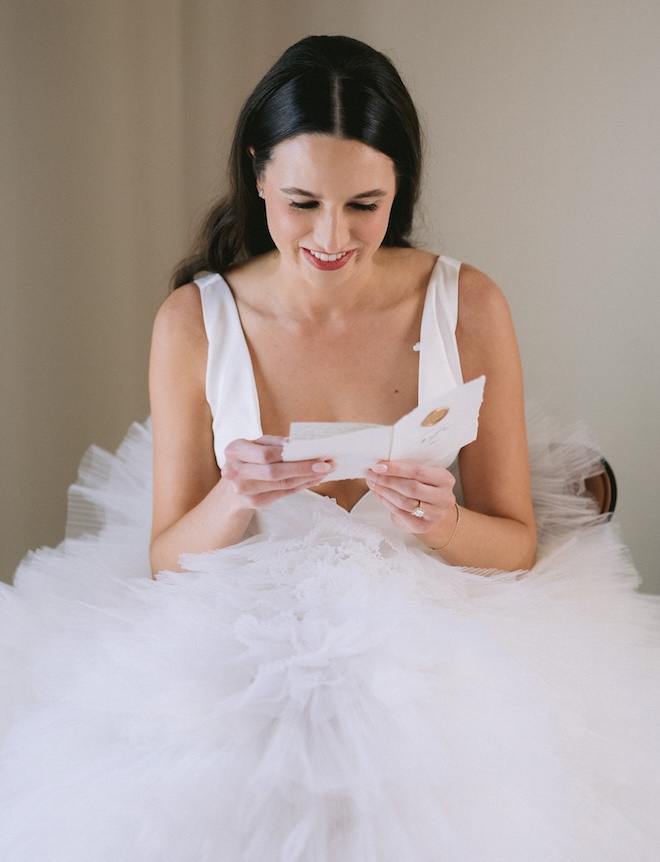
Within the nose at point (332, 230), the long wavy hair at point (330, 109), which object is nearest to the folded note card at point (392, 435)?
Result: the nose at point (332, 230)

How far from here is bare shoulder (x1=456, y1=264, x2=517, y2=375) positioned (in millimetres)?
1460

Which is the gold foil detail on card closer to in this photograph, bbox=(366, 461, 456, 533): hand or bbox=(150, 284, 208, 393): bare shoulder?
bbox=(366, 461, 456, 533): hand

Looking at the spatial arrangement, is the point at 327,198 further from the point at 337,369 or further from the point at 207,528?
the point at 207,528

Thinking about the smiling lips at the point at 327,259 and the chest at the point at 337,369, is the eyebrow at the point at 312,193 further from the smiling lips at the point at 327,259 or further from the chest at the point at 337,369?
the chest at the point at 337,369

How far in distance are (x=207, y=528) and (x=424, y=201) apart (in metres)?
1.12

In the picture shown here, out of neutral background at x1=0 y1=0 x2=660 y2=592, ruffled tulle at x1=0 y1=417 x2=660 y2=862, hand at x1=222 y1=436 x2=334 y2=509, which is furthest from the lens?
neutral background at x1=0 y1=0 x2=660 y2=592

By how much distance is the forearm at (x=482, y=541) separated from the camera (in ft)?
4.14

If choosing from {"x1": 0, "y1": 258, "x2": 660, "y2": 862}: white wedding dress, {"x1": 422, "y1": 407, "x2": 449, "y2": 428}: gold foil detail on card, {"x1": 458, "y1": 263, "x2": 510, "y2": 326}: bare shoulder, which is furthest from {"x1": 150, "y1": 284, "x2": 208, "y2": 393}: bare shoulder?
{"x1": 422, "y1": 407, "x2": 449, "y2": 428}: gold foil detail on card

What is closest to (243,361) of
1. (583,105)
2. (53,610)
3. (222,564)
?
(222,564)

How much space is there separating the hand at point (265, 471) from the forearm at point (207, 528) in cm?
10

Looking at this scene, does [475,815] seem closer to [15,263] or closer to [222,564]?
[222,564]

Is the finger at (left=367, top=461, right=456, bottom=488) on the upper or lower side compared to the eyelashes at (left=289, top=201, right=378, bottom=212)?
lower

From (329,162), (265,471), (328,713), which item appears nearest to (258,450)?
(265,471)

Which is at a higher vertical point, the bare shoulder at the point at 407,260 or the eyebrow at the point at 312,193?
the eyebrow at the point at 312,193
